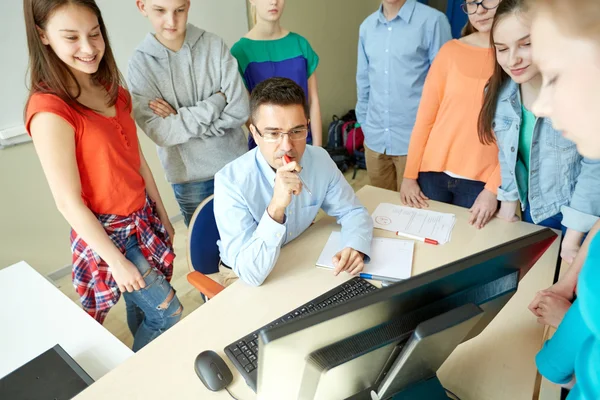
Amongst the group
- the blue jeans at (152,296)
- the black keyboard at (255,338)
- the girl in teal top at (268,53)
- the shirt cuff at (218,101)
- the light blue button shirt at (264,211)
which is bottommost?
the blue jeans at (152,296)

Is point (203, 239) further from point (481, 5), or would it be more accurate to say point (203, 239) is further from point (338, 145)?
point (338, 145)

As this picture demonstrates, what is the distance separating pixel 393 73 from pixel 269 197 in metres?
1.26

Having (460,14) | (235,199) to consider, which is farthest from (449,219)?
(460,14)

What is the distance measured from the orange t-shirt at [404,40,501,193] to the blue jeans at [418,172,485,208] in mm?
45

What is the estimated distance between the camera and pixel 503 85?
135 cm

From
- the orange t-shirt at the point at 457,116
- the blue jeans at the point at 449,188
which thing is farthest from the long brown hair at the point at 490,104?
the blue jeans at the point at 449,188

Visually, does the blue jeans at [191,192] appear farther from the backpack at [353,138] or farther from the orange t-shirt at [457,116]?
the backpack at [353,138]

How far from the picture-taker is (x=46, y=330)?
1.15 metres

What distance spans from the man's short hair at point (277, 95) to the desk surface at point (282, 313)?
1.64ft

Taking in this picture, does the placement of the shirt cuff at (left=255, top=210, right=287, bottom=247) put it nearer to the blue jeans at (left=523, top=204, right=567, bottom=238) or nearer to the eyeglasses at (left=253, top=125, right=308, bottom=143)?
the eyeglasses at (left=253, top=125, right=308, bottom=143)

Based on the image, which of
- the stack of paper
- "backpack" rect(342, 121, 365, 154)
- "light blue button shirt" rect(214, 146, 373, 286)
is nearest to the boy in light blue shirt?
the stack of paper

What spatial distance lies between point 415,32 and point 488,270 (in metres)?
1.77

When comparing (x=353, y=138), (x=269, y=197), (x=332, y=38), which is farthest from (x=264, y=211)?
(x=332, y=38)

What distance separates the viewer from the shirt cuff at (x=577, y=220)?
3.89ft
